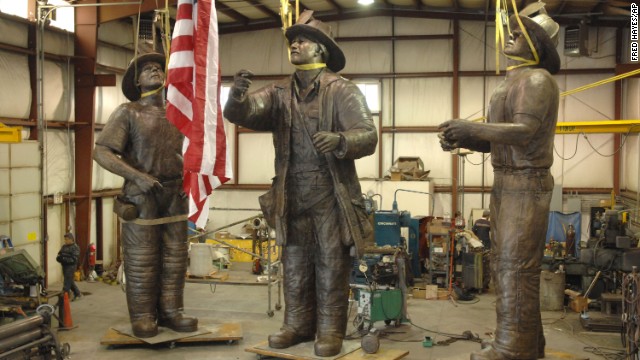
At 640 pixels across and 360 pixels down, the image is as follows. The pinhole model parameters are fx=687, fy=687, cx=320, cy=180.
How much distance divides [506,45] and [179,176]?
2.97 metres

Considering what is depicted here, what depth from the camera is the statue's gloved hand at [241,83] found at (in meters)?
4.05

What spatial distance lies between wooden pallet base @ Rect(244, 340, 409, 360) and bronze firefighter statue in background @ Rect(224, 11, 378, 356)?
56 mm

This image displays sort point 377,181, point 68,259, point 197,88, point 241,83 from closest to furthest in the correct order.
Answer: point 241,83 → point 197,88 → point 68,259 → point 377,181

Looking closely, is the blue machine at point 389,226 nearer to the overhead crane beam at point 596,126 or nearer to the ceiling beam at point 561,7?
the overhead crane beam at point 596,126

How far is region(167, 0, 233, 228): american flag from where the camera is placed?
15.6 ft

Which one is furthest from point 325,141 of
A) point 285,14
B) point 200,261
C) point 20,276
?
point 200,261

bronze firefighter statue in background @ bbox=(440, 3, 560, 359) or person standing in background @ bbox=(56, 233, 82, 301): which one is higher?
bronze firefighter statue in background @ bbox=(440, 3, 560, 359)

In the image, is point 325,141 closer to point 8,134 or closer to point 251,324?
point 251,324

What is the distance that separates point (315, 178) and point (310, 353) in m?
1.14

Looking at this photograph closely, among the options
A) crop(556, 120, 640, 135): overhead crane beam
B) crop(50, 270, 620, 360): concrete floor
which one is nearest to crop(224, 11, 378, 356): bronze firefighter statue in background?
crop(50, 270, 620, 360): concrete floor

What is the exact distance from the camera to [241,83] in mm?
4094

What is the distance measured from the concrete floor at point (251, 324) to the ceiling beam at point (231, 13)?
20.1 ft

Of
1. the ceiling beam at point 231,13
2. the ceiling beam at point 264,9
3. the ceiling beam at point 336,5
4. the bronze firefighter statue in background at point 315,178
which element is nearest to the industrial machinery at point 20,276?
the bronze firefighter statue in background at point 315,178

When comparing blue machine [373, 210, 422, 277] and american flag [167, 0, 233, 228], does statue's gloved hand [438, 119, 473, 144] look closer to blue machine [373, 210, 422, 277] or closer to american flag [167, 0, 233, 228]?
american flag [167, 0, 233, 228]
